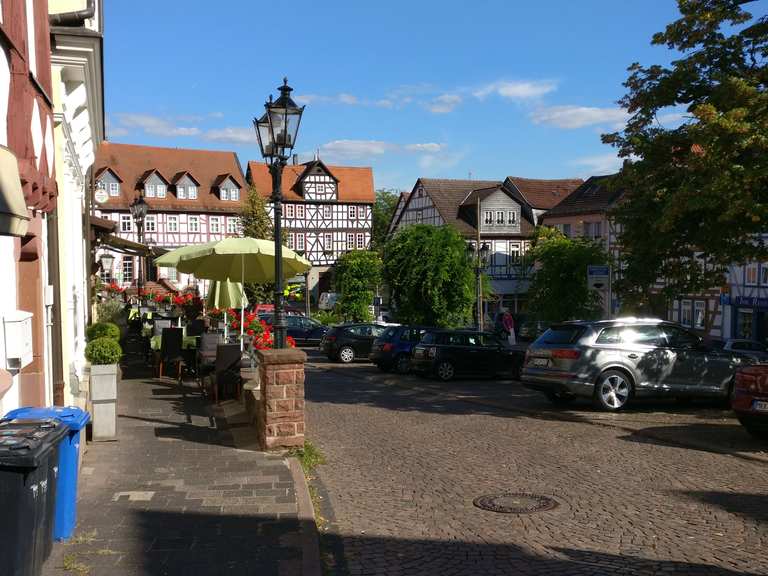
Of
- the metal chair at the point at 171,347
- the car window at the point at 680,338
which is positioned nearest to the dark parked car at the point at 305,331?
the metal chair at the point at 171,347

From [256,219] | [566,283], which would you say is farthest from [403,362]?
[256,219]

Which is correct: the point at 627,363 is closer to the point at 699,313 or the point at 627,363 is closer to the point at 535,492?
the point at 535,492

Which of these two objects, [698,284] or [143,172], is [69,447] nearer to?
[698,284]

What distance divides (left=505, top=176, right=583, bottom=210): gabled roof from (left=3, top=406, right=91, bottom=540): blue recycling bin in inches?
2435

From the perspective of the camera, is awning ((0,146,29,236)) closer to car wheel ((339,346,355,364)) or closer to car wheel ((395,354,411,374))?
car wheel ((395,354,411,374))

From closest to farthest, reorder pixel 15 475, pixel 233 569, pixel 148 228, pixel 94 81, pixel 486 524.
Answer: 1. pixel 15 475
2. pixel 233 569
3. pixel 486 524
4. pixel 94 81
5. pixel 148 228

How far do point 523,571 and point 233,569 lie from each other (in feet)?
6.81

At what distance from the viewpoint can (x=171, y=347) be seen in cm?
1823

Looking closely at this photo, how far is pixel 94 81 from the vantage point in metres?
13.8

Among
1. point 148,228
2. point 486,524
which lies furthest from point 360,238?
point 486,524

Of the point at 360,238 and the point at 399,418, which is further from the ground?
the point at 360,238

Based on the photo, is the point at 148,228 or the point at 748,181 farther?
the point at 148,228

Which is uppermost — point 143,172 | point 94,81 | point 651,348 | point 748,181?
point 143,172

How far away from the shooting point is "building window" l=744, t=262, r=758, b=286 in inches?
1395
